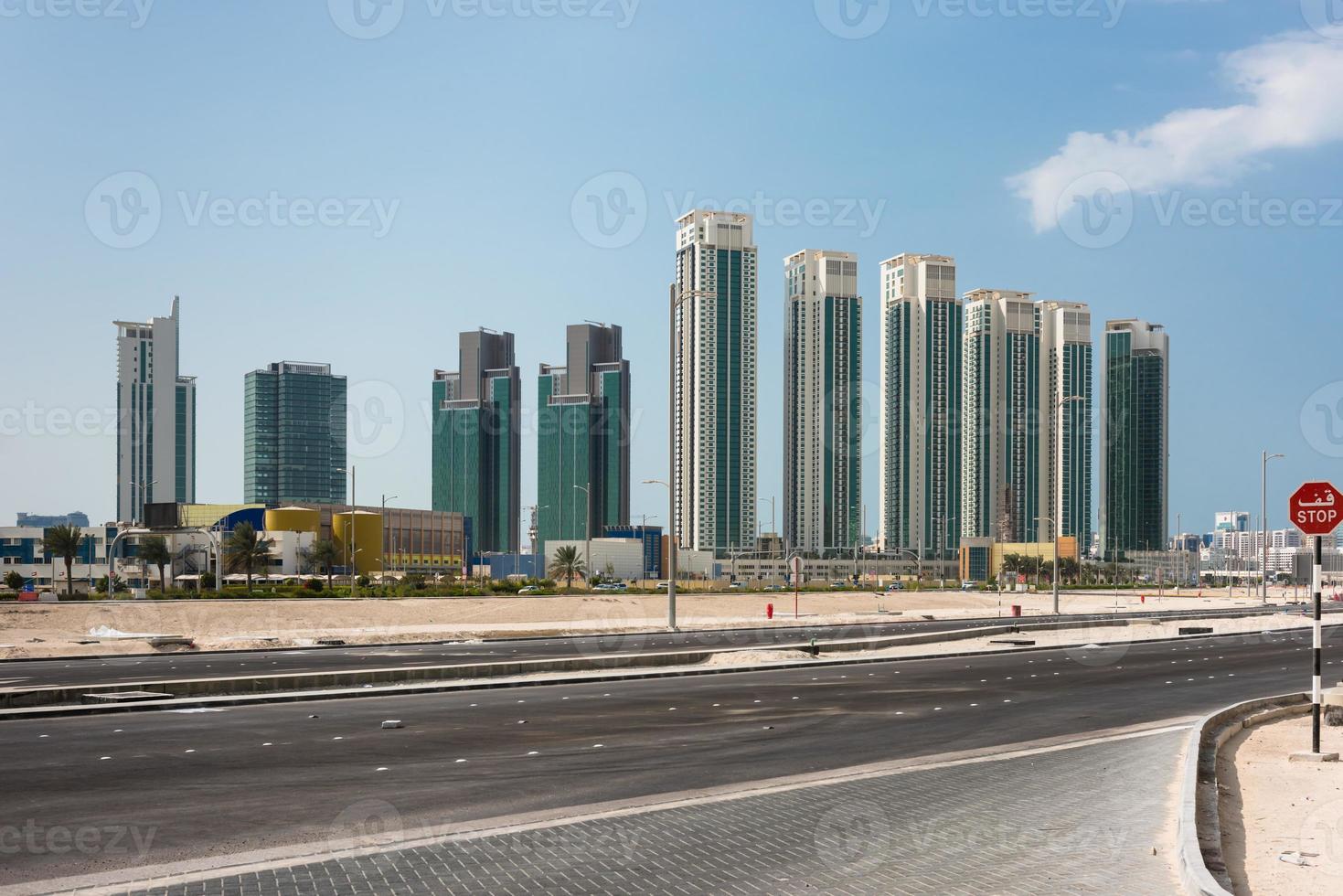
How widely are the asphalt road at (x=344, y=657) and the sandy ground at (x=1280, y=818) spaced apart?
18.5 m

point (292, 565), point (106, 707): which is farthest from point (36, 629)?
point (292, 565)

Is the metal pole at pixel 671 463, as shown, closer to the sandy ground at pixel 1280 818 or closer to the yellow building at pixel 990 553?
the sandy ground at pixel 1280 818

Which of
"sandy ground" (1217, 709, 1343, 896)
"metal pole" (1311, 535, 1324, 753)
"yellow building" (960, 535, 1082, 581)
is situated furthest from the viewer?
"yellow building" (960, 535, 1082, 581)

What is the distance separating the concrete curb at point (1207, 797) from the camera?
331 inches

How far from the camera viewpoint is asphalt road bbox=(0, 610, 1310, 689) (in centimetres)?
2550

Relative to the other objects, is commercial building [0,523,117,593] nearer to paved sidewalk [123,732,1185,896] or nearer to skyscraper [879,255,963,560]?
skyscraper [879,255,963,560]

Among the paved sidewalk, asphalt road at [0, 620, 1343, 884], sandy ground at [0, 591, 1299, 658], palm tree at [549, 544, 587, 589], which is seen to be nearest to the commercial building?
palm tree at [549, 544, 587, 589]

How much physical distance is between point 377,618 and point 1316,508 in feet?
152

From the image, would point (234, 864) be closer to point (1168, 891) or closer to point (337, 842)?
point (337, 842)

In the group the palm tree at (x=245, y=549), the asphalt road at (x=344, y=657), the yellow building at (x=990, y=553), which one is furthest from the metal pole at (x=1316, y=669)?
the yellow building at (x=990, y=553)

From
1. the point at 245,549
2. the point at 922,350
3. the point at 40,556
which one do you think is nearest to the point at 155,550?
the point at 245,549

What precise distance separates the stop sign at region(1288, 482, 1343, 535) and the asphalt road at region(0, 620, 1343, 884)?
4.71 meters

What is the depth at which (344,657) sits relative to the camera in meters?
30.5

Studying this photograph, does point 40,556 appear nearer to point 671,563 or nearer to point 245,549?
point 245,549
